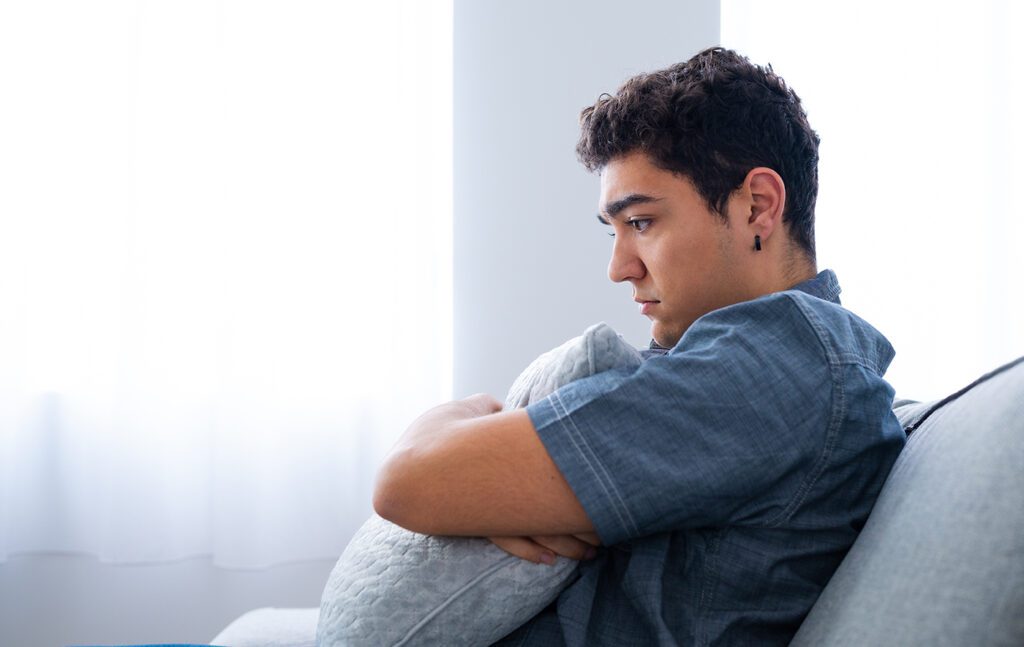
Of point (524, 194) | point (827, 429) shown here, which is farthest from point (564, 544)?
point (524, 194)

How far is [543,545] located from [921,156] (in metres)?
2.13

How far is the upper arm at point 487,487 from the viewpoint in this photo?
0.77 m

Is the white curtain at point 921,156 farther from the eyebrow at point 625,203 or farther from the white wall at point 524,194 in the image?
the eyebrow at point 625,203

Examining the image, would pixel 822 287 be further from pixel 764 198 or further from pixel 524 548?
pixel 524 548

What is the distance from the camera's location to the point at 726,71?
3.57 ft

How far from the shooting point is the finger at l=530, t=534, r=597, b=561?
822mm

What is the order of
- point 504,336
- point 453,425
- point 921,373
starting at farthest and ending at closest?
point 921,373, point 504,336, point 453,425

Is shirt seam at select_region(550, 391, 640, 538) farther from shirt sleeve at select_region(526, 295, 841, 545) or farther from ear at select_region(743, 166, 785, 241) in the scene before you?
ear at select_region(743, 166, 785, 241)

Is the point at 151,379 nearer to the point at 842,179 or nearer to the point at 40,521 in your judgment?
the point at 40,521

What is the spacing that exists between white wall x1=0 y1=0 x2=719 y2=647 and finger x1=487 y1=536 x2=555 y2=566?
4.73ft

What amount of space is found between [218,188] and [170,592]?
3.75ft

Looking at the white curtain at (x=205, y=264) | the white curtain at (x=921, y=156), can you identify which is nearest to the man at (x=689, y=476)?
the white curtain at (x=205, y=264)

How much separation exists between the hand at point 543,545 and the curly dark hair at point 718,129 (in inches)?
18.2

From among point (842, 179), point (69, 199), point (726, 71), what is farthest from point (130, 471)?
point (842, 179)
